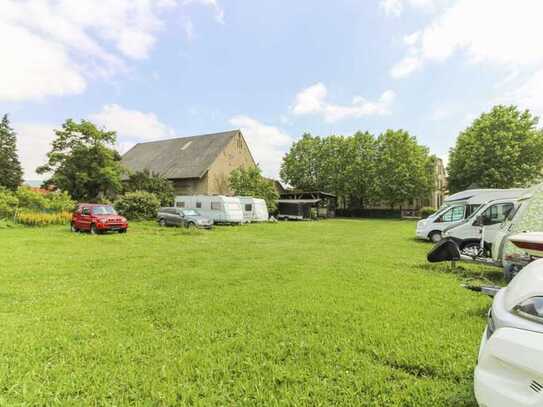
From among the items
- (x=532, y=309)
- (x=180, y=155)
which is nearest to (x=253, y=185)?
(x=180, y=155)

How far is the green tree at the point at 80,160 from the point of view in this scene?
24547 millimetres

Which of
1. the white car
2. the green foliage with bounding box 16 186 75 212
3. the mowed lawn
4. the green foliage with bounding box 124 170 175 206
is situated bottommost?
the mowed lawn

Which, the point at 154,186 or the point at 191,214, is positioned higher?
the point at 154,186

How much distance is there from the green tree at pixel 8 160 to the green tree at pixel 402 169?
1967 inches

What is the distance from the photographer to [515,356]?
4.85ft

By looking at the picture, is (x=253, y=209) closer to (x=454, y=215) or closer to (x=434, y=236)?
(x=434, y=236)

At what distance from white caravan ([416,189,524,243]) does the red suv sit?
1603cm

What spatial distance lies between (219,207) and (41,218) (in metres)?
11.9

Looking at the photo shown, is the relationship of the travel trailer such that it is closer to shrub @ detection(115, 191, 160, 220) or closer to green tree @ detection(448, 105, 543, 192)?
shrub @ detection(115, 191, 160, 220)

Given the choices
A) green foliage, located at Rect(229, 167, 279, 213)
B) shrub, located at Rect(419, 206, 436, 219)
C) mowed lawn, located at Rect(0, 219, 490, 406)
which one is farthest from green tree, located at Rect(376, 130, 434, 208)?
mowed lawn, located at Rect(0, 219, 490, 406)

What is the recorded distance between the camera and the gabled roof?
3130cm

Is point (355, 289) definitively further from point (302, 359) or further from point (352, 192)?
point (352, 192)

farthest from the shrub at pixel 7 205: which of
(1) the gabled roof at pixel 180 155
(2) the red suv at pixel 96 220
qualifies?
(1) the gabled roof at pixel 180 155

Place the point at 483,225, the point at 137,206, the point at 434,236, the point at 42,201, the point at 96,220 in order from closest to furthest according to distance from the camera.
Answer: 1. the point at 483,225
2. the point at 434,236
3. the point at 96,220
4. the point at 42,201
5. the point at 137,206
